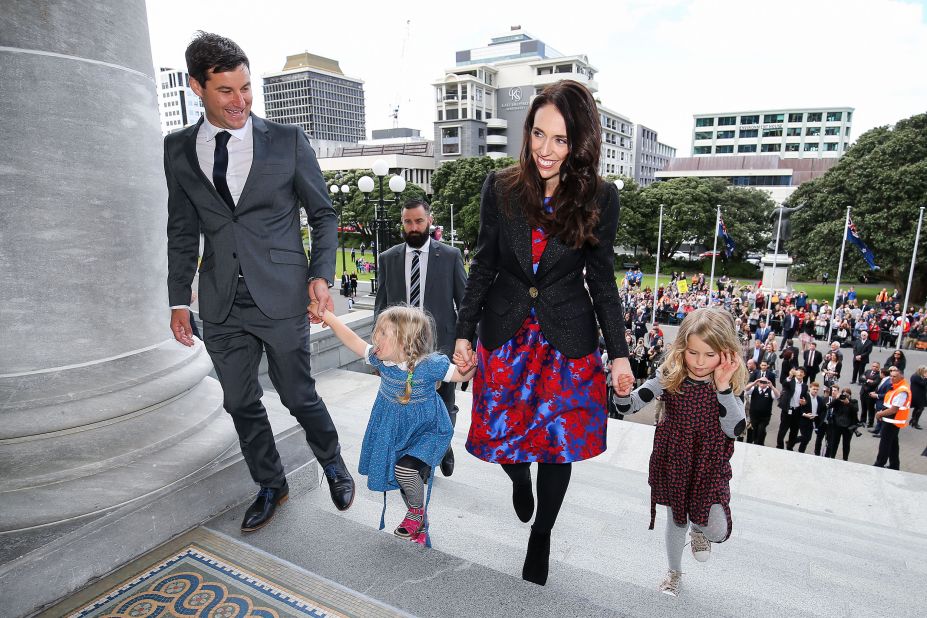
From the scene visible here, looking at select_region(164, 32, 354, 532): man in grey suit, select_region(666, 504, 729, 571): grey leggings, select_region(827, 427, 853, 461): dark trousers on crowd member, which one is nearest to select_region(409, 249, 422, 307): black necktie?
select_region(164, 32, 354, 532): man in grey suit

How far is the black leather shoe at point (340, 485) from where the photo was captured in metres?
2.77

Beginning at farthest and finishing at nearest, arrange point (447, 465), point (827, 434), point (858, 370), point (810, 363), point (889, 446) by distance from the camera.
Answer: point (858, 370)
point (810, 363)
point (827, 434)
point (889, 446)
point (447, 465)

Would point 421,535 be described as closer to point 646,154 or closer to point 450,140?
point 450,140

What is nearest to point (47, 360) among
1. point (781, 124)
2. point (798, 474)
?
point (798, 474)

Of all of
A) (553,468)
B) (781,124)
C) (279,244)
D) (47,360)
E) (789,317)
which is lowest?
(789,317)

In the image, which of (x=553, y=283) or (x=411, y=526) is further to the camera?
(x=411, y=526)

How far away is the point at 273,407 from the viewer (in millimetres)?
4004

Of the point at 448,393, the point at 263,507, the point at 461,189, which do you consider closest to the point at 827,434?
the point at 448,393

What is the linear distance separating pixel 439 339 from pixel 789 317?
16.9 metres

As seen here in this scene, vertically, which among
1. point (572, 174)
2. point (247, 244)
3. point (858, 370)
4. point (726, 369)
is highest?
point (572, 174)

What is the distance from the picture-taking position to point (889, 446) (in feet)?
26.1

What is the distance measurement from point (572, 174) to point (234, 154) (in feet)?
4.96

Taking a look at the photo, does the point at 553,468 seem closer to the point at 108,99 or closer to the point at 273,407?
the point at 273,407

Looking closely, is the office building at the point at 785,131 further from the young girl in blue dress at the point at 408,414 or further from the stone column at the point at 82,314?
the stone column at the point at 82,314
